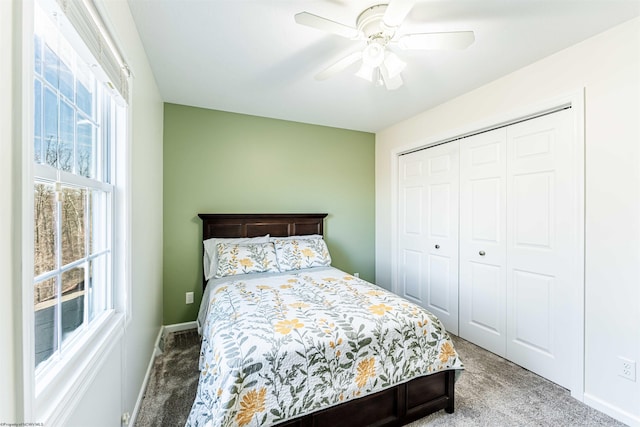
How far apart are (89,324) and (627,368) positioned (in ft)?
9.54

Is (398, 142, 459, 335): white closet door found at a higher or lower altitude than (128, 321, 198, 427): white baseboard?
higher

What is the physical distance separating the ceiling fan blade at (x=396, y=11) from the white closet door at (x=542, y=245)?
1.53 meters

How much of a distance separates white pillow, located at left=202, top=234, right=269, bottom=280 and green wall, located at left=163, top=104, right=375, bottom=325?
156mm

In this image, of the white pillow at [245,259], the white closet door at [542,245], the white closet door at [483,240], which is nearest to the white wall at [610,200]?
the white closet door at [542,245]

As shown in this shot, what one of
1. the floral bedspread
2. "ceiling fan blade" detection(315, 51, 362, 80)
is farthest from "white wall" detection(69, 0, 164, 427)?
"ceiling fan blade" detection(315, 51, 362, 80)

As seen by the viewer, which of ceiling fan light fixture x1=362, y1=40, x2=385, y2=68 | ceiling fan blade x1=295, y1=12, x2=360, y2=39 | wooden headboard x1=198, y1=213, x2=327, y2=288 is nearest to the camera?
ceiling fan blade x1=295, y1=12, x2=360, y2=39

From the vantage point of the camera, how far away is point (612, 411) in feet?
5.44

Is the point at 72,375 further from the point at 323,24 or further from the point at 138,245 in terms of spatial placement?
the point at 323,24

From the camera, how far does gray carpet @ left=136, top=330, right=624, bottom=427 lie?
64.3 inches

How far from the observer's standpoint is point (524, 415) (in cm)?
168

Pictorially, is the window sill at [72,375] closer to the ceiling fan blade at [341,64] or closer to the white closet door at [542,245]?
the ceiling fan blade at [341,64]

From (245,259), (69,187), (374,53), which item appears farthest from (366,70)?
(245,259)

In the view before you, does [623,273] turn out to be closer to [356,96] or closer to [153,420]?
[356,96]

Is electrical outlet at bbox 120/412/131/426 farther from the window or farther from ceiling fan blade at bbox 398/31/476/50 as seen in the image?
ceiling fan blade at bbox 398/31/476/50
